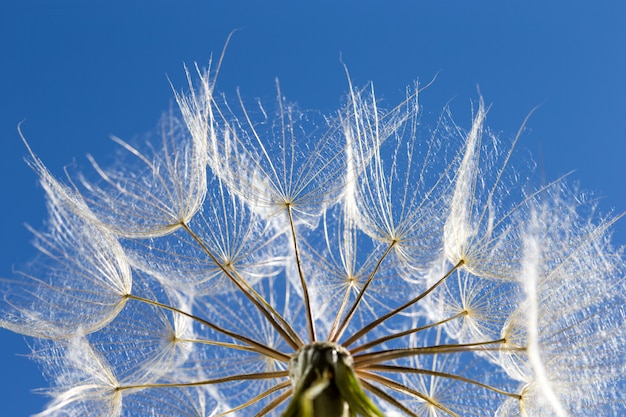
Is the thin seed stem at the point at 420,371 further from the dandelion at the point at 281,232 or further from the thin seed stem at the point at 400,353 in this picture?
the dandelion at the point at 281,232

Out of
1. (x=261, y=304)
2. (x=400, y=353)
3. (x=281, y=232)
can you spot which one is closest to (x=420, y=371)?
(x=400, y=353)

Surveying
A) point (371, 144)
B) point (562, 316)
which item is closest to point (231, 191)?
point (371, 144)

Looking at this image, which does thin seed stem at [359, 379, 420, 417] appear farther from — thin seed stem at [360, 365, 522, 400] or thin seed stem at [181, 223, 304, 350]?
thin seed stem at [181, 223, 304, 350]

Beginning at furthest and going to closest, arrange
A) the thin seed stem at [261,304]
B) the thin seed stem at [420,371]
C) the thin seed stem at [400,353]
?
the thin seed stem at [261,304] → the thin seed stem at [420,371] → the thin seed stem at [400,353]

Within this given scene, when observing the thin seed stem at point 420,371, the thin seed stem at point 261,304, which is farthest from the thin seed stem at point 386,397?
the thin seed stem at point 261,304

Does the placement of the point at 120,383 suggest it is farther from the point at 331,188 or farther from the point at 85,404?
the point at 331,188

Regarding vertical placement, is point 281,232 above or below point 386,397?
above

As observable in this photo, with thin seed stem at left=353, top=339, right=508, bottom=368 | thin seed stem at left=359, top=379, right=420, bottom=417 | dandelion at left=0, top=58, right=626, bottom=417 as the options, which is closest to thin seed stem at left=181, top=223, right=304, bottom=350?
dandelion at left=0, top=58, right=626, bottom=417

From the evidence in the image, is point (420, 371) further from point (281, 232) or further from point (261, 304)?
point (281, 232)

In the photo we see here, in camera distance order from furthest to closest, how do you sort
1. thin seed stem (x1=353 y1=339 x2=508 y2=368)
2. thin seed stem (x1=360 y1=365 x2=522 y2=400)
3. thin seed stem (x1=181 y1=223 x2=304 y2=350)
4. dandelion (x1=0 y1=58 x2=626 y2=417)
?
dandelion (x1=0 y1=58 x2=626 y2=417) < thin seed stem (x1=181 y1=223 x2=304 y2=350) < thin seed stem (x1=360 y1=365 x2=522 y2=400) < thin seed stem (x1=353 y1=339 x2=508 y2=368)

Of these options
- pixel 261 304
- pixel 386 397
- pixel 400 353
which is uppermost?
pixel 261 304
